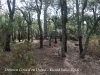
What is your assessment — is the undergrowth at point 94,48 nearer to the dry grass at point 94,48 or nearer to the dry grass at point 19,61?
the dry grass at point 94,48

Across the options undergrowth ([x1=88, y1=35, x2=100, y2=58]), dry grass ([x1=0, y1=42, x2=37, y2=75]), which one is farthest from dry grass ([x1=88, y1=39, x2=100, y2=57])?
dry grass ([x1=0, y1=42, x2=37, y2=75])

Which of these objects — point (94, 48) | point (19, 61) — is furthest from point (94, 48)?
point (19, 61)

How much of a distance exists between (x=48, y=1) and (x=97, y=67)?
25.1ft

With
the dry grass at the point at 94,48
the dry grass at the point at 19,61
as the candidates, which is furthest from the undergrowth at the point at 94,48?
the dry grass at the point at 19,61

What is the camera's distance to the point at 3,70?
467 centimetres

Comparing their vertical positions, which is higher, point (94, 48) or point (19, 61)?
point (19, 61)

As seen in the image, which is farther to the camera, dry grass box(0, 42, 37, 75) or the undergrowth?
the undergrowth

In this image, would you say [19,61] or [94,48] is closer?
[19,61]

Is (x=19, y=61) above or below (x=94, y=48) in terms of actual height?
above

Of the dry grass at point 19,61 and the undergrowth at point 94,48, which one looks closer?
the dry grass at point 19,61

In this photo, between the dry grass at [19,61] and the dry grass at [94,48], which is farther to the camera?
the dry grass at [94,48]

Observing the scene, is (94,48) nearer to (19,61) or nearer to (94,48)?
(94,48)

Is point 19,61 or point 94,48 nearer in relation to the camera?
point 19,61

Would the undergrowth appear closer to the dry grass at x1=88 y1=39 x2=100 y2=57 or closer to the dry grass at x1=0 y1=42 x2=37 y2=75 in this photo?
the dry grass at x1=88 y1=39 x2=100 y2=57
